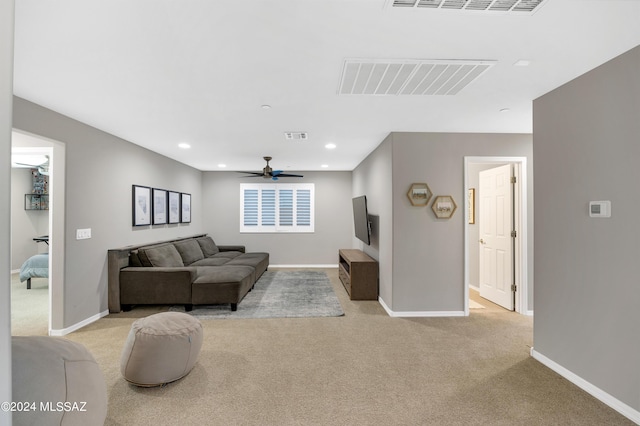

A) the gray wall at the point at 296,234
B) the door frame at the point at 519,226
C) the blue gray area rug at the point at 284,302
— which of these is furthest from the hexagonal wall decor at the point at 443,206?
the gray wall at the point at 296,234

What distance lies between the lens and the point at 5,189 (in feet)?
3.30

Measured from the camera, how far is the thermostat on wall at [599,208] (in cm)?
215

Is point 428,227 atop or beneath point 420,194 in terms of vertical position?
beneath

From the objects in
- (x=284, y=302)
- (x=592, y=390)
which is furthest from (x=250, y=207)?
(x=592, y=390)

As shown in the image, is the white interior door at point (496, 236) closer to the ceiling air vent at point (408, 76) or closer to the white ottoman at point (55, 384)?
the ceiling air vent at point (408, 76)

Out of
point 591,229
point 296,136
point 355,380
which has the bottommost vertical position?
point 355,380

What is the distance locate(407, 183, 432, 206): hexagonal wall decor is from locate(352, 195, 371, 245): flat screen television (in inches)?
49.6

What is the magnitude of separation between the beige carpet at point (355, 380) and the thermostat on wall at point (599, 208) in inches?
55.5

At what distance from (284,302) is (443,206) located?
9.10 feet

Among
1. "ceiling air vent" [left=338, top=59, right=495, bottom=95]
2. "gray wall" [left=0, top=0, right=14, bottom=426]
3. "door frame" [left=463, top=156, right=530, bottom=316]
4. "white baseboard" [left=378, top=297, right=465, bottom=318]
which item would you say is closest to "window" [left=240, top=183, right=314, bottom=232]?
"white baseboard" [left=378, top=297, right=465, bottom=318]

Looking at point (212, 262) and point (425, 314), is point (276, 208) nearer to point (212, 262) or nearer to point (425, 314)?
point (212, 262)

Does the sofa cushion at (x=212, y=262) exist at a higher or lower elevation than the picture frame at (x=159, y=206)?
lower

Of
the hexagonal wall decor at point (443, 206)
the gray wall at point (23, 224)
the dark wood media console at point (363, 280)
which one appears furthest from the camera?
the gray wall at point (23, 224)

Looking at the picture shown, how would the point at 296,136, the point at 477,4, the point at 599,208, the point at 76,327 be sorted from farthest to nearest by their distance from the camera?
the point at 296,136, the point at 76,327, the point at 599,208, the point at 477,4
